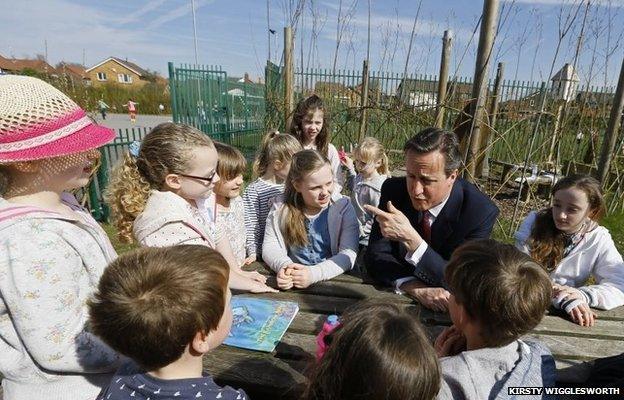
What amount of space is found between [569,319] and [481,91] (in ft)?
5.84

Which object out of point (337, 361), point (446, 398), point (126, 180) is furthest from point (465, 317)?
point (126, 180)

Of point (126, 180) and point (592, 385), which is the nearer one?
point (592, 385)

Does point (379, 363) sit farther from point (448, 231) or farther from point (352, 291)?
point (448, 231)

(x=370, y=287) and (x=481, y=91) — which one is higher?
(x=481, y=91)

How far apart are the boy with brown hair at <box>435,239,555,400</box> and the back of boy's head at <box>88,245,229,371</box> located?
0.75 meters

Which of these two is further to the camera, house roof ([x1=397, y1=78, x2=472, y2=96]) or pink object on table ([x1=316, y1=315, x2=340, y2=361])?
house roof ([x1=397, y1=78, x2=472, y2=96])

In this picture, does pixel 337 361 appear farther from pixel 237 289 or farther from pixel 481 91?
pixel 481 91

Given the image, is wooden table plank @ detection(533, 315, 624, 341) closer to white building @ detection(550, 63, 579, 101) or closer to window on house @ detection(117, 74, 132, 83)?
white building @ detection(550, 63, 579, 101)

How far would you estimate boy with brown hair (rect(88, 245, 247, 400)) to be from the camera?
990 mm

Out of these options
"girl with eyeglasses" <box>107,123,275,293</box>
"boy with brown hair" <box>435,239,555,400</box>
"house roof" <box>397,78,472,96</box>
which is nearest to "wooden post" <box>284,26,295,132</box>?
"house roof" <box>397,78,472,96</box>

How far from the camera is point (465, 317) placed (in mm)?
1271

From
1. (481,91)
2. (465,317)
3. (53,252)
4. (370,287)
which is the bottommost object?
(370,287)

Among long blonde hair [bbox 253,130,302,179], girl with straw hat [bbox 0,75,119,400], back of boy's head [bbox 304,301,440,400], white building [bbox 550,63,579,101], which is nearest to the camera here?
back of boy's head [bbox 304,301,440,400]

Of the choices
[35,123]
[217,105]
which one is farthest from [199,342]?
[217,105]
